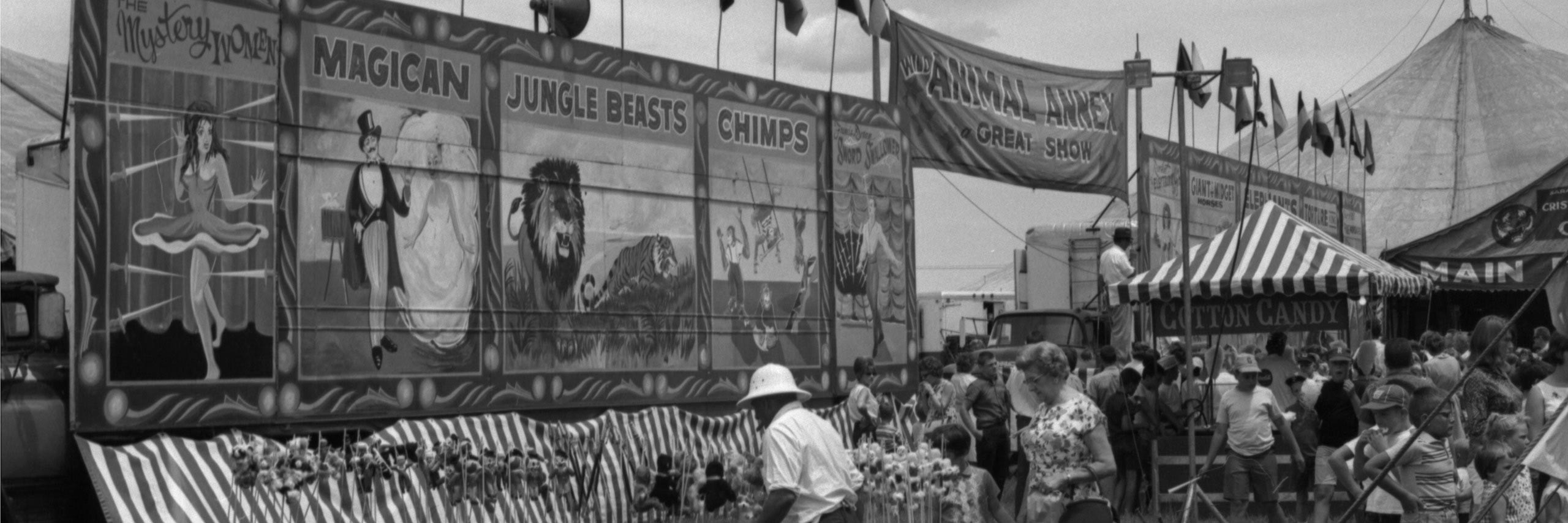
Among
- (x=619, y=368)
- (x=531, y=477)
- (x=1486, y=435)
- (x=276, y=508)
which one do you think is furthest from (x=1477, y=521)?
(x=619, y=368)

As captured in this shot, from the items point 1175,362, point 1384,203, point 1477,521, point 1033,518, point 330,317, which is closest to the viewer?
point 1477,521

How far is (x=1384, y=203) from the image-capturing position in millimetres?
39062

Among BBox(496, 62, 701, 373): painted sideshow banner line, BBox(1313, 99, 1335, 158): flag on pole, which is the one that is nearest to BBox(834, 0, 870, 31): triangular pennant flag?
BBox(496, 62, 701, 373): painted sideshow banner line

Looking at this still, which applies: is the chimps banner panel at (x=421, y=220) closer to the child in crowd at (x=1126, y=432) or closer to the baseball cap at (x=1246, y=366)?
the child in crowd at (x=1126, y=432)

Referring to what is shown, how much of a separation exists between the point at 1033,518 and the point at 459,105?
611cm

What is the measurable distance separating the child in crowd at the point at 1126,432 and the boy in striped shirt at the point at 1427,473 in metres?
6.10

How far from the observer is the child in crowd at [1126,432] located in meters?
14.7

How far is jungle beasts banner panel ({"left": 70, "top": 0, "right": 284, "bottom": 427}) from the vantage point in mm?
9898

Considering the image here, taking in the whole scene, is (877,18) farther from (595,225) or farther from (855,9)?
(595,225)

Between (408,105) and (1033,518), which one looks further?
(408,105)

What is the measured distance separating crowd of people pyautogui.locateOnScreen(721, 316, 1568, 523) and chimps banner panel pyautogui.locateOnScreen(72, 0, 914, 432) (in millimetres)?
1863

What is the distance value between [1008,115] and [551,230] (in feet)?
24.8

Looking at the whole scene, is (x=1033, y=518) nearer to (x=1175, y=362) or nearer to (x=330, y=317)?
(x=330, y=317)

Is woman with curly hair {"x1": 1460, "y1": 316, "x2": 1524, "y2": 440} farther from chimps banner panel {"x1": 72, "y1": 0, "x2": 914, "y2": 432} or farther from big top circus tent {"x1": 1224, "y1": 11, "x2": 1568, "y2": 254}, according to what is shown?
big top circus tent {"x1": 1224, "y1": 11, "x2": 1568, "y2": 254}
